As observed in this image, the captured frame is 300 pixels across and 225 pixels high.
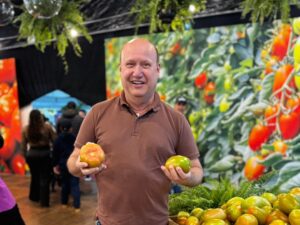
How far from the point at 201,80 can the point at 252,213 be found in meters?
3.80

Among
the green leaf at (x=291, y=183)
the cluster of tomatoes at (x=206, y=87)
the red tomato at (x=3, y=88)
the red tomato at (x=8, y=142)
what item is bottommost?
the red tomato at (x=8, y=142)

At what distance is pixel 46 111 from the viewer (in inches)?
298

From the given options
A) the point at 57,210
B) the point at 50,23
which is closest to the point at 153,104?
the point at 50,23

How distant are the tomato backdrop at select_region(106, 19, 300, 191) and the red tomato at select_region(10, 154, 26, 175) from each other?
13.3ft

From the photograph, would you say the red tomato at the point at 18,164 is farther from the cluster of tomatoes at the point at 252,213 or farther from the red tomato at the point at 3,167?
the cluster of tomatoes at the point at 252,213

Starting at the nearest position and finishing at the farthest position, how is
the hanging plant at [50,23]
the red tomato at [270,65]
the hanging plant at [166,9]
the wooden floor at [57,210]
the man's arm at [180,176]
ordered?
the man's arm at [180,176]
the hanging plant at [166,9]
the hanging plant at [50,23]
the red tomato at [270,65]
the wooden floor at [57,210]

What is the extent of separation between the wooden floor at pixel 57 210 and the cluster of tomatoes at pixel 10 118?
1299 mm

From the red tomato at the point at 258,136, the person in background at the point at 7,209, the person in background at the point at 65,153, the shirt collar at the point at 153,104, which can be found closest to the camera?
the shirt collar at the point at 153,104

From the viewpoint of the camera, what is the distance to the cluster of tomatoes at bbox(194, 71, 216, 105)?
17.6 ft

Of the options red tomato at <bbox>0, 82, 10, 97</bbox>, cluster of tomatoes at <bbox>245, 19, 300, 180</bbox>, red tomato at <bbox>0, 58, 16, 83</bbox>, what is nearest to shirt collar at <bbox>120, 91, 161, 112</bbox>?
cluster of tomatoes at <bbox>245, 19, 300, 180</bbox>

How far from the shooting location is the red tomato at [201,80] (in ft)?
17.8

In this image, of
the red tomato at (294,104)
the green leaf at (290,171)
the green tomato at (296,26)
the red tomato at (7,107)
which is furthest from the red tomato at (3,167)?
the green tomato at (296,26)

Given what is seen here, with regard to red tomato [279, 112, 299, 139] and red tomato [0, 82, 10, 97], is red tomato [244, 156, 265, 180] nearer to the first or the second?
red tomato [279, 112, 299, 139]

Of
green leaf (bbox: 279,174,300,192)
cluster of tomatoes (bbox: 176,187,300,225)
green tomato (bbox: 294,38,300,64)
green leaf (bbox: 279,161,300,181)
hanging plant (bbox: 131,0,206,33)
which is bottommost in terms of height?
green leaf (bbox: 279,174,300,192)
